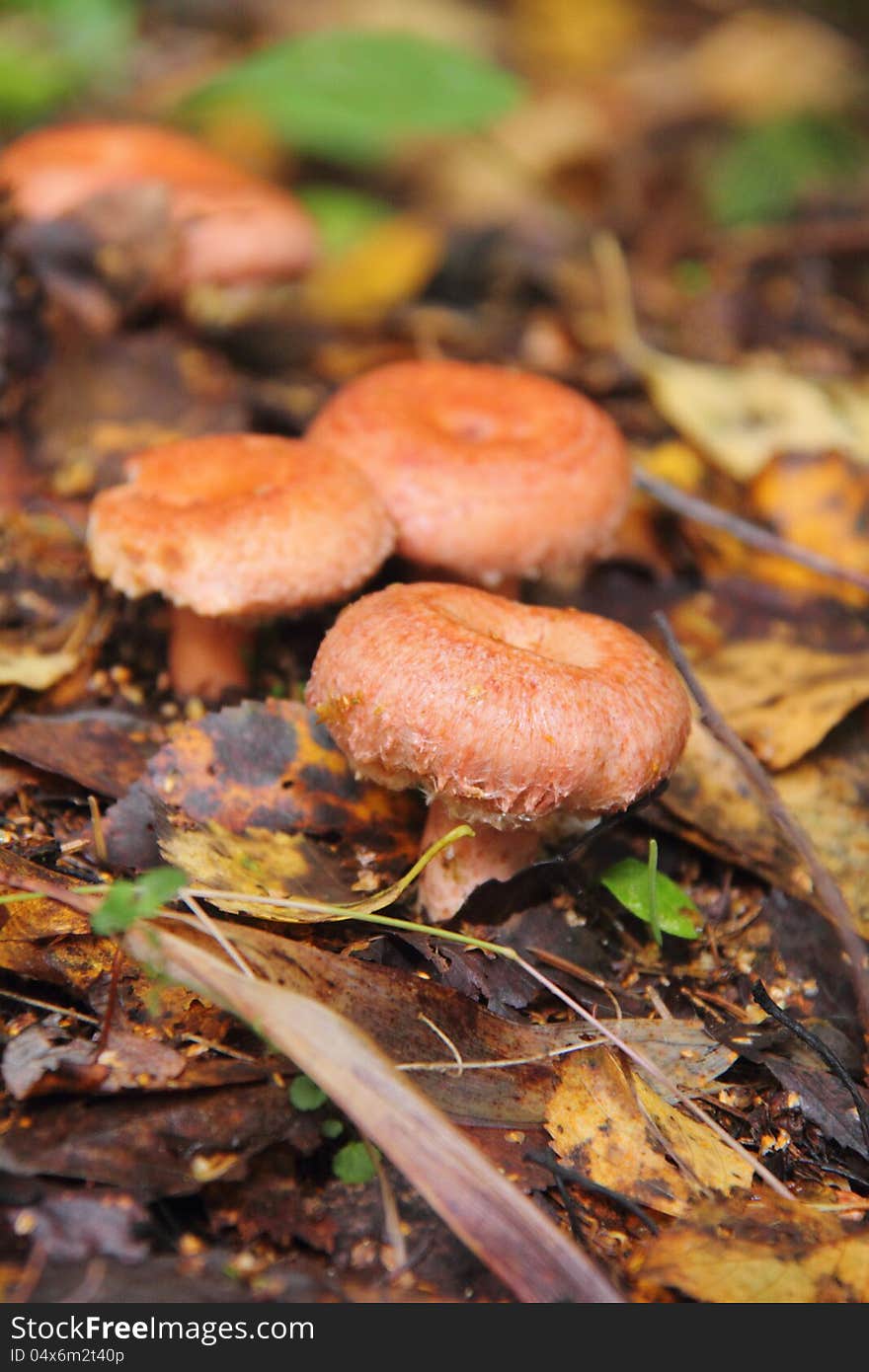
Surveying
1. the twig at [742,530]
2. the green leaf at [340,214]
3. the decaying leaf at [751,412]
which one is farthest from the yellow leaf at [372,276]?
the twig at [742,530]

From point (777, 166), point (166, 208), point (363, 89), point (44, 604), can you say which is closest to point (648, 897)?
point (44, 604)

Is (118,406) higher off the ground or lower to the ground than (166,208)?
lower

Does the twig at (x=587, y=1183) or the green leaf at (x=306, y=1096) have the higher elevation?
the green leaf at (x=306, y=1096)

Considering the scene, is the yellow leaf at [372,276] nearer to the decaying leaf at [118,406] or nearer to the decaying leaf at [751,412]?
the decaying leaf at [118,406]

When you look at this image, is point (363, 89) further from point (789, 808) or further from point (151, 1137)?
point (151, 1137)

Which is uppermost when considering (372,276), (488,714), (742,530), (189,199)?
(189,199)

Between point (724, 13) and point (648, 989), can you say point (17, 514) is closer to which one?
point (648, 989)
